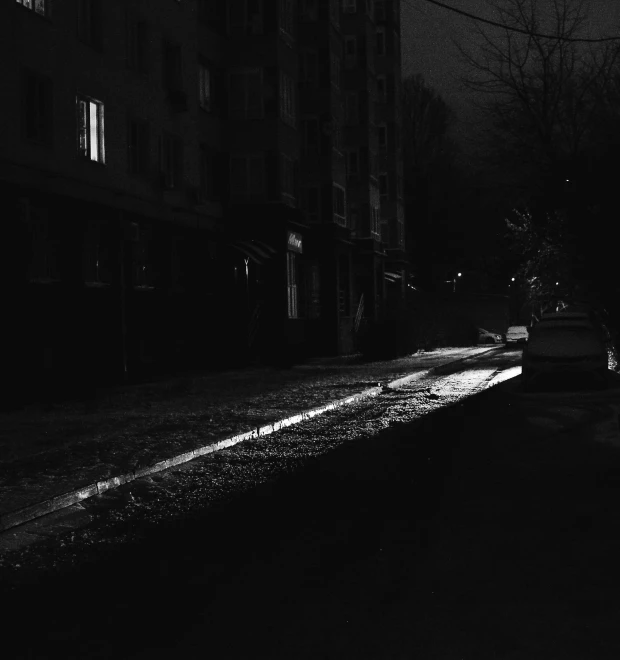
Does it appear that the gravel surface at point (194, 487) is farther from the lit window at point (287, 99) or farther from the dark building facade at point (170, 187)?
the lit window at point (287, 99)

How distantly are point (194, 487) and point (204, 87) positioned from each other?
26.7 m

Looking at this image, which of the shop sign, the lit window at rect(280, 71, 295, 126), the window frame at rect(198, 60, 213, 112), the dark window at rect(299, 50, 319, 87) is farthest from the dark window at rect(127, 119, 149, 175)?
the dark window at rect(299, 50, 319, 87)

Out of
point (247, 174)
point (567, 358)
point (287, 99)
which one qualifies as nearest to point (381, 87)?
point (287, 99)

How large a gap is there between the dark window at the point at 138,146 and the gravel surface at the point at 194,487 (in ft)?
40.6

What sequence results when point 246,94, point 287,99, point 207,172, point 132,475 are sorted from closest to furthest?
point 132,475, point 207,172, point 246,94, point 287,99

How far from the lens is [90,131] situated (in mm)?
25422

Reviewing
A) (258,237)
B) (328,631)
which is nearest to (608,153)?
(258,237)

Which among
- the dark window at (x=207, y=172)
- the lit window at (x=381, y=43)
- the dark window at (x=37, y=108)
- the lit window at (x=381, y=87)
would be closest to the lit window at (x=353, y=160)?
the lit window at (x=381, y=87)

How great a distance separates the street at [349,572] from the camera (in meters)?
4.99

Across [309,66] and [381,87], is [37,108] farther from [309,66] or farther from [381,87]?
[381,87]

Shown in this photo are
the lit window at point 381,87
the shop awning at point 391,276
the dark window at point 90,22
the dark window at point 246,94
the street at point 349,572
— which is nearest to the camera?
the street at point 349,572

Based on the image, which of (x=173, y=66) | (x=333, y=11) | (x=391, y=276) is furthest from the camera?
(x=391, y=276)

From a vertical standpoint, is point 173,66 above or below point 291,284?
above

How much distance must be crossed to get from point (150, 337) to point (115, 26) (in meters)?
8.51
